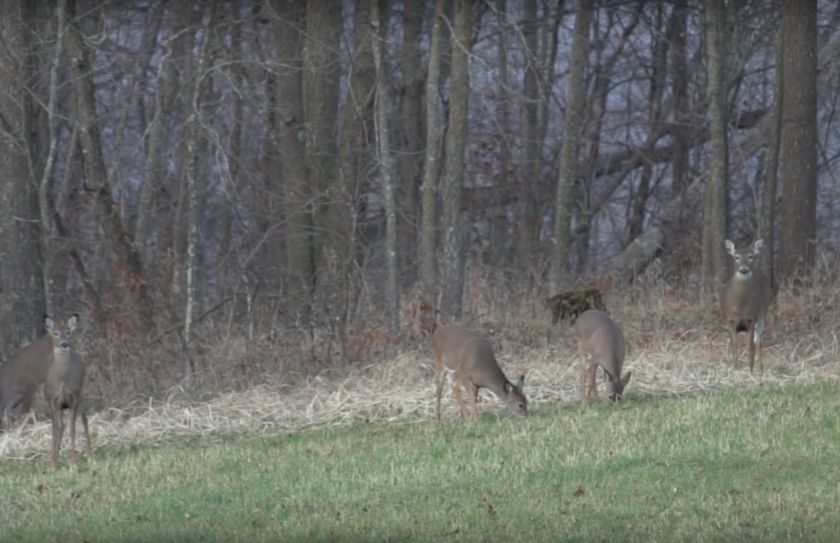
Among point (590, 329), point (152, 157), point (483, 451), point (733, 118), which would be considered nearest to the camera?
point (483, 451)

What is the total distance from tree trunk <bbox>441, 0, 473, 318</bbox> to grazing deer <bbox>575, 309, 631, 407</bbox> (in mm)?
3853

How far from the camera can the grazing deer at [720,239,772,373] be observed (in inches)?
604

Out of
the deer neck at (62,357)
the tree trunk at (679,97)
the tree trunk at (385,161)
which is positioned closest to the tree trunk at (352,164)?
the tree trunk at (385,161)

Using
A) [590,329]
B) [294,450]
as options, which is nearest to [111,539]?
[294,450]

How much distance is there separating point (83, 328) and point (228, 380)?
10.2 ft

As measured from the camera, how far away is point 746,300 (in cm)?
1552

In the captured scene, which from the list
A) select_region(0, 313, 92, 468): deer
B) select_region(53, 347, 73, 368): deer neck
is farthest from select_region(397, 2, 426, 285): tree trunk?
select_region(53, 347, 73, 368): deer neck

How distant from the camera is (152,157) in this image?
22.7m

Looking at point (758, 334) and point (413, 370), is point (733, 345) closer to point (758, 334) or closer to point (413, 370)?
point (758, 334)

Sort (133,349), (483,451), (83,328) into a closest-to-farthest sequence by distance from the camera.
A: (483,451) < (133,349) < (83,328)

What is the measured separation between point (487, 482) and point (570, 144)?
1067 cm

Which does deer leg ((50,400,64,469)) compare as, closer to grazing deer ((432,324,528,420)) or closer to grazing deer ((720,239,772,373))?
grazing deer ((432,324,528,420))

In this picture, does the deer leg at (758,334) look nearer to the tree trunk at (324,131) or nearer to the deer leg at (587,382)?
the deer leg at (587,382)

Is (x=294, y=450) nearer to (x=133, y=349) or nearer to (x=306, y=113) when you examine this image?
(x=133, y=349)
